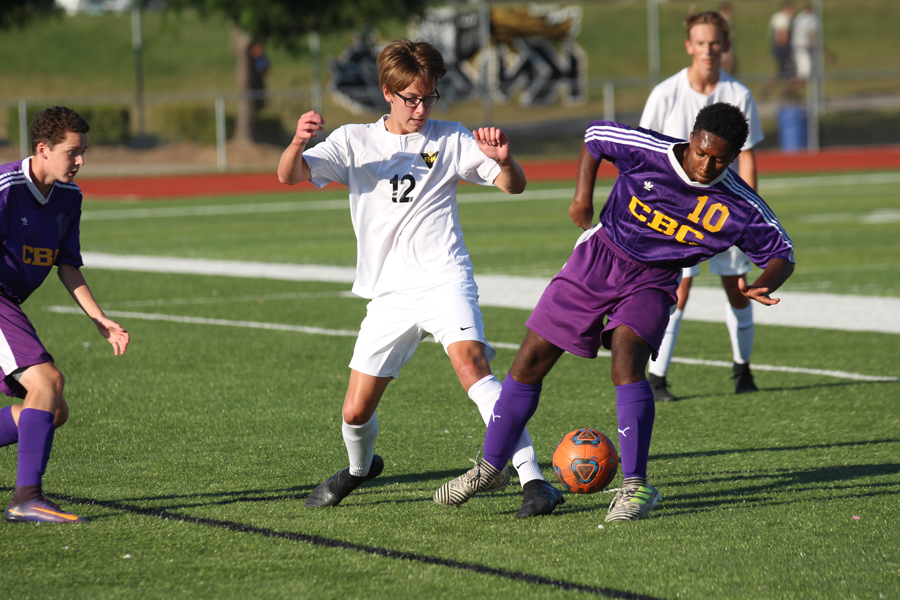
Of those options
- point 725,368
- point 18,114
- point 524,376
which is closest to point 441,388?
point 725,368

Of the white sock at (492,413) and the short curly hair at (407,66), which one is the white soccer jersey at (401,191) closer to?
the short curly hair at (407,66)

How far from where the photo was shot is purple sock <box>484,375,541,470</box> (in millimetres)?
5027

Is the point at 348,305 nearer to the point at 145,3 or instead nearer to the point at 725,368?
the point at 725,368

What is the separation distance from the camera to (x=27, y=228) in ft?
16.6

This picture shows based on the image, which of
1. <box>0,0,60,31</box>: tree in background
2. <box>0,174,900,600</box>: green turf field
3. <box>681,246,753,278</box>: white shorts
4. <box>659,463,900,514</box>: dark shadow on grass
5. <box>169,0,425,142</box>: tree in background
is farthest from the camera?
Answer: <box>0,0,60,31</box>: tree in background

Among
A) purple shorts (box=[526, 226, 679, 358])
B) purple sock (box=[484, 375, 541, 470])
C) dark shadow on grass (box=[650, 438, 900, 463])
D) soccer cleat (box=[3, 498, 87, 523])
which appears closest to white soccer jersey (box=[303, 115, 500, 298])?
purple shorts (box=[526, 226, 679, 358])

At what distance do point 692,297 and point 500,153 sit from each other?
7265 millimetres

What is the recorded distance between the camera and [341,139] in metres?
5.18

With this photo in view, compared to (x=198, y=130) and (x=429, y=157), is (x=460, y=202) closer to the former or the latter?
(x=198, y=130)

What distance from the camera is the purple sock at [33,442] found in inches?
192

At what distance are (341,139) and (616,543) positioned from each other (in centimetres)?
199

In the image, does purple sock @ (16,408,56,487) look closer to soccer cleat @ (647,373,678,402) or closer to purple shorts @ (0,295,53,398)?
purple shorts @ (0,295,53,398)

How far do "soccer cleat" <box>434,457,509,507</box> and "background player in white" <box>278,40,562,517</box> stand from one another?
0.04 metres

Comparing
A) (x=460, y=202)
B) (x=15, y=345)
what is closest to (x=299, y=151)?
(x=15, y=345)
